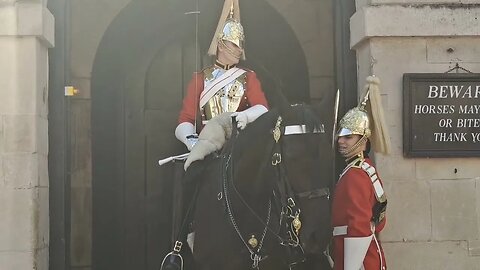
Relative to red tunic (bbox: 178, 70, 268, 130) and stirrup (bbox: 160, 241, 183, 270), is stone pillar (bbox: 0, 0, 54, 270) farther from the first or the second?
stirrup (bbox: 160, 241, 183, 270)

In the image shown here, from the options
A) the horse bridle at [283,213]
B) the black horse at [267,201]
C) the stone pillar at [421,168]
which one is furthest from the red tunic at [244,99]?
the horse bridle at [283,213]

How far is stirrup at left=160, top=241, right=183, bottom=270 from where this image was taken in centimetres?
408

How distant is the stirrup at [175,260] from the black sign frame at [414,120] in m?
1.92

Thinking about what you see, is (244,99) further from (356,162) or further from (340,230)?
(340,230)

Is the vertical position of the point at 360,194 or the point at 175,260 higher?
the point at 360,194

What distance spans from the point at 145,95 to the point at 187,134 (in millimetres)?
1237

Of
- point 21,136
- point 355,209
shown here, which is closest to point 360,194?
point 355,209

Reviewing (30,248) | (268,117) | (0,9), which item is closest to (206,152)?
(268,117)

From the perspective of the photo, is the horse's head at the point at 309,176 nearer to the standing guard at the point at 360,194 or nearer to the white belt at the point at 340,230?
→ the standing guard at the point at 360,194

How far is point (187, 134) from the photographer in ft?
15.8

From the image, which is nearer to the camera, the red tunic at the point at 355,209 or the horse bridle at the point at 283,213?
the horse bridle at the point at 283,213

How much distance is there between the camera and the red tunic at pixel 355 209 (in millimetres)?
3930

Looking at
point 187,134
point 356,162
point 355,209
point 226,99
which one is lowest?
point 355,209

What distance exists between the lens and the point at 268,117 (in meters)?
3.59
